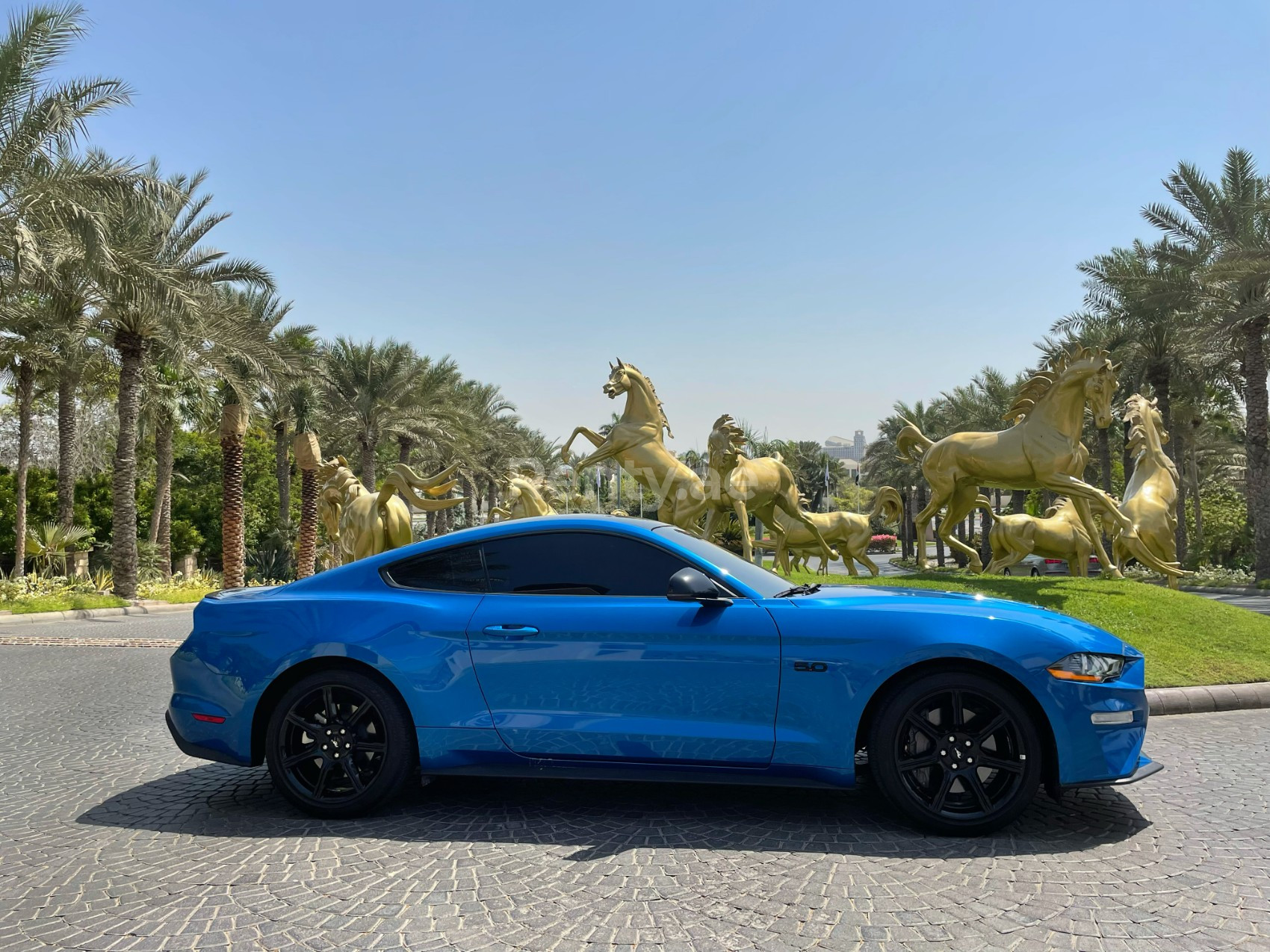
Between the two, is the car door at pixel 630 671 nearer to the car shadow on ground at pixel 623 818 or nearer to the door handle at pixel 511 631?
the door handle at pixel 511 631

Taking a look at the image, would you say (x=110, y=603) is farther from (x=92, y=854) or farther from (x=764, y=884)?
(x=764, y=884)

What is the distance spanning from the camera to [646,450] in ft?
46.9

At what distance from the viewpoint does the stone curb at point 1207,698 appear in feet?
23.8

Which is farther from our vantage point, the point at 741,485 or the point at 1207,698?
the point at 741,485

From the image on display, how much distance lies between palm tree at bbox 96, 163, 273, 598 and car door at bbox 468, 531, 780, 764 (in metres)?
17.8

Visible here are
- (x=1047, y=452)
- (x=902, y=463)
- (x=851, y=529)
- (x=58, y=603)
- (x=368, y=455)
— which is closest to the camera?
(x=1047, y=452)

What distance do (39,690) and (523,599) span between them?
6683mm

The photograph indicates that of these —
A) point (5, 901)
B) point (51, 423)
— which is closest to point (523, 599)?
point (5, 901)

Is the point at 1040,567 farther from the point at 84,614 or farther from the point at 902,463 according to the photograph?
the point at 84,614

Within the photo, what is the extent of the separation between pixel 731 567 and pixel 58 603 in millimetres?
19387

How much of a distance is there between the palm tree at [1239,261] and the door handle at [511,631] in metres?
24.5

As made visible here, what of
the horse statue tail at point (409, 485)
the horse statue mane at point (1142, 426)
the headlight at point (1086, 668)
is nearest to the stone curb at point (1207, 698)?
the headlight at point (1086, 668)

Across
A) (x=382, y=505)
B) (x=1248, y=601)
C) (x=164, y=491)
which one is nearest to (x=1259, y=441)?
(x=1248, y=601)

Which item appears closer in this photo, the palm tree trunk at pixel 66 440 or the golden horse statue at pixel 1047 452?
the golden horse statue at pixel 1047 452
